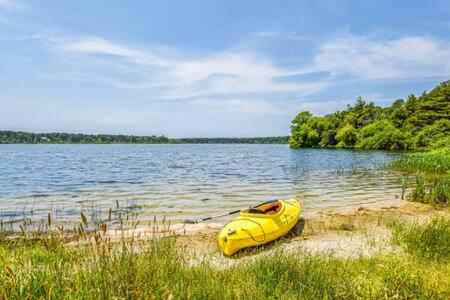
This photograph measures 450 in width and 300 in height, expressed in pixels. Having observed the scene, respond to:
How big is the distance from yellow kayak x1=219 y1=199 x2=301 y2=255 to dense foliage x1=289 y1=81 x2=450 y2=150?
146 ft

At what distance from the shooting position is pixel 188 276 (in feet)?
14.2

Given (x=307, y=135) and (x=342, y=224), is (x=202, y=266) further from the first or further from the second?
(x=307, y=135)

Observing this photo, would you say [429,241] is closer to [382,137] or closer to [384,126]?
[382,137]

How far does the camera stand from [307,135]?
9806 centimetres

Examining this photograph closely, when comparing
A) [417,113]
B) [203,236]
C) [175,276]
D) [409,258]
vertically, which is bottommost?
[203,236]

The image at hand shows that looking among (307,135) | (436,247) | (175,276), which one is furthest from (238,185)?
(307,135)

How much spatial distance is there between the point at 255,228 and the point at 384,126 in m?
77.0

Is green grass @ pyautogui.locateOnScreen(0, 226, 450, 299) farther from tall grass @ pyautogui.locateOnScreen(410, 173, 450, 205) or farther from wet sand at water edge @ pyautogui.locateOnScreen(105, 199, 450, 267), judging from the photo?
tall grass @ pyautogui.locateOnScreen(410, 173, 450, 205)

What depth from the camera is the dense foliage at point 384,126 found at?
63.6m

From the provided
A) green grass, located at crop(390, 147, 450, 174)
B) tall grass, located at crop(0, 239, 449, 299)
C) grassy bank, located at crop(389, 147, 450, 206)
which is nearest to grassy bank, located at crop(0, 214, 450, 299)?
tall grass, located at crop(0, 239, 449, 299)

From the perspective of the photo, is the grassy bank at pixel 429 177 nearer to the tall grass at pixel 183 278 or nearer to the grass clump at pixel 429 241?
the grass clump at pixel 429 241

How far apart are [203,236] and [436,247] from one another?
5797 millimetres

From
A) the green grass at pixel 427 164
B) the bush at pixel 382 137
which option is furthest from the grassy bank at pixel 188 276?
the bush at pixel 382 137

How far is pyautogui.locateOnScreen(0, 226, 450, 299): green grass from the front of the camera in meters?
3.31
